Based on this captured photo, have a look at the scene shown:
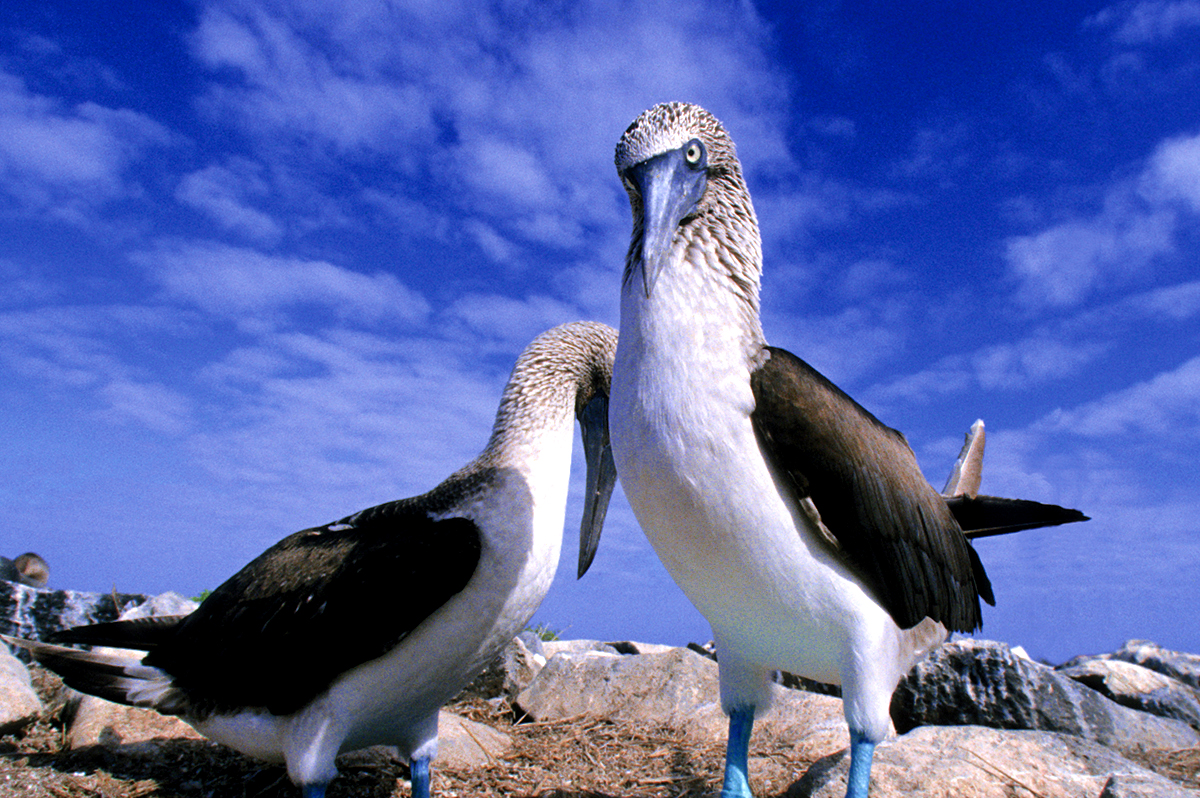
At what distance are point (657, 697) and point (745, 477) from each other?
299cm

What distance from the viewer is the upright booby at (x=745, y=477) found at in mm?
2943

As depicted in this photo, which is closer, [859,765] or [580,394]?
[859,765]

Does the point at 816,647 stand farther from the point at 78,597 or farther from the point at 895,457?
the point at 78,597

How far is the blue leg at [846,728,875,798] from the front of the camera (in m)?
3.02

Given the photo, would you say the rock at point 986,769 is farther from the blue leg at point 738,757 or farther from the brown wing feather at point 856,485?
the brown wing feather at point 856,485

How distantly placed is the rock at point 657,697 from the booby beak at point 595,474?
0.87 metres

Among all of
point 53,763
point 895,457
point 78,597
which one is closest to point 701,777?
point 895,457

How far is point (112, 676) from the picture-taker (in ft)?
14.2

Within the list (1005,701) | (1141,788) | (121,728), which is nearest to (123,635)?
(121,728)

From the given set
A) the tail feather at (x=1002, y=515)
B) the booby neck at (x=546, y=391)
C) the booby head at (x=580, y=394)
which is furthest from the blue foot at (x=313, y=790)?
the tail feather at (x=1002, y=515)

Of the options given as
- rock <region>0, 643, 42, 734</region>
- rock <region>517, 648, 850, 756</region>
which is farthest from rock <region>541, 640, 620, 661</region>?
rock <region>0, 643, 42, 734</region>

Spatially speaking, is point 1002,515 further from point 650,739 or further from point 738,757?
point 650,739

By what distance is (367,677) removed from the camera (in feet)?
11.9

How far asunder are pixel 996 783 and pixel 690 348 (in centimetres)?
259
